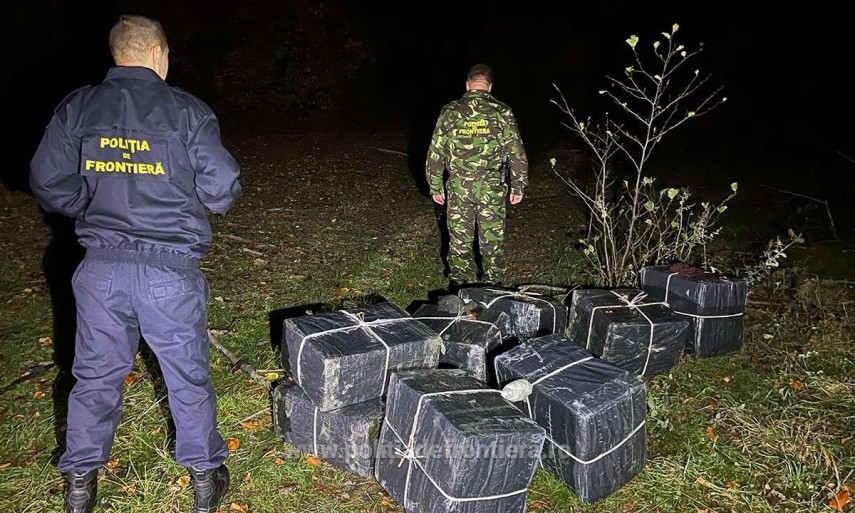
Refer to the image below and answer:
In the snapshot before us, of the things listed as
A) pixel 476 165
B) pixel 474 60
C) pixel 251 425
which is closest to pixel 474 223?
pixel 476 165

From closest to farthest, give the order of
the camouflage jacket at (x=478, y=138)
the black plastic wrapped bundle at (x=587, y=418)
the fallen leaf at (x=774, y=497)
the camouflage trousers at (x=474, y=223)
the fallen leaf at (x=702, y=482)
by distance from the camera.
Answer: the black plastic wrapped bundle at (x=587, y=418) → the fallen leaf at (x=774, y=497) → the fallen leaf at (x=702, y=482) → the camouflage jacket at (x=478, y=138) → the camouflage trousers at (x=474, y=223)

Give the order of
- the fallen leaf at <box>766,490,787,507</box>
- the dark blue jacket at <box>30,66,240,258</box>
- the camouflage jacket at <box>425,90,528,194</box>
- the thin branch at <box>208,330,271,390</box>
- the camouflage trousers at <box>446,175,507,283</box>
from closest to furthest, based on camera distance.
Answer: the dark blue jacket at <box>30,66,240,258</box> < the fallen leaf at <box>766,490,787,507</box> < the thin branch at <box>208,330,271,390</box> < the camouflage jacket at <box>425,90,528,194</box> < the camouflage trousers at <box>446,175,507,283</box>

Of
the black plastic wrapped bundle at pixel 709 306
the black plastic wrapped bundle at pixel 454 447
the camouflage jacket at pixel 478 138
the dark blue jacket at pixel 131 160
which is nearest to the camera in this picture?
the dark blue jacket at pixel 131 160

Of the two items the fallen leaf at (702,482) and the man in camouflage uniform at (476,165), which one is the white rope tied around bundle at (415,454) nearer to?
the fallen leaf at (702,482)

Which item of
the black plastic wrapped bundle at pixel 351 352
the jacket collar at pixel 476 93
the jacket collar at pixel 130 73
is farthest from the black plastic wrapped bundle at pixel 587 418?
the jacket collar at pixel 476 93

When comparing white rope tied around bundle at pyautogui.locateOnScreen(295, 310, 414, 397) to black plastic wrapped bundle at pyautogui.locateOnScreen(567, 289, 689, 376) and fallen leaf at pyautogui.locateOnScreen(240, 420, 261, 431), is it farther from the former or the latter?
black plastic wrapped bundle at pyautogui.locateOnScreen(567, 289, 689, 376)

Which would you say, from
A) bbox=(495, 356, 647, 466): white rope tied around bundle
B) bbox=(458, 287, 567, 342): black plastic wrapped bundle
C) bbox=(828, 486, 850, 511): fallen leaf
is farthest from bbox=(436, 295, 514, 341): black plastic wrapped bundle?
bbox=(828, 486, 850, 511): fallen leaf

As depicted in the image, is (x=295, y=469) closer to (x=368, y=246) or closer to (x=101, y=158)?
(x=101, y=158)

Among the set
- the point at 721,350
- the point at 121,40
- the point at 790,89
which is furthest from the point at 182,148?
the point at 790,89

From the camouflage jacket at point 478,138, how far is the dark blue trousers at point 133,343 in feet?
9.66

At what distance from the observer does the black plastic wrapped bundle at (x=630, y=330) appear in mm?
4434

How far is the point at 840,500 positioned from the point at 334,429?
8.78 ft

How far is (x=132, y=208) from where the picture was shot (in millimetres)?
2811

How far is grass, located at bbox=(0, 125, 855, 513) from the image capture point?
3439 mm
